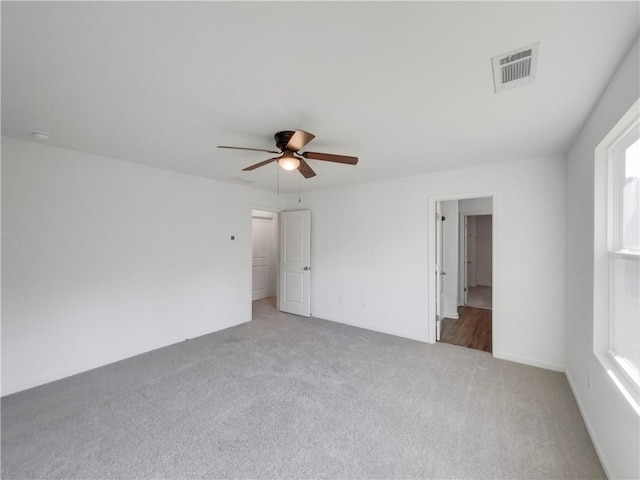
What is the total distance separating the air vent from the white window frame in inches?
26.8

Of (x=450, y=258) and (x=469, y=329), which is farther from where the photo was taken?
(x=450, y=258)

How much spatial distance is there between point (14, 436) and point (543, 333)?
5.04m

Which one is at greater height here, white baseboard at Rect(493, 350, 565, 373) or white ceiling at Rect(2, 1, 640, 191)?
white ceiling at Rect(2, 1, 640, 191)

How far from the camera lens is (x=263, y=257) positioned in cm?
697

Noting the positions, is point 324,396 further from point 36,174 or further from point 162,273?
point 36,174

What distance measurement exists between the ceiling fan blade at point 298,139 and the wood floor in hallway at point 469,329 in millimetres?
3495

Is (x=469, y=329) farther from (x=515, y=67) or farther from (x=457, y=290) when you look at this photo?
(x=515, y=67)

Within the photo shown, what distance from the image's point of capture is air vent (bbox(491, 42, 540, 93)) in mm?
1392

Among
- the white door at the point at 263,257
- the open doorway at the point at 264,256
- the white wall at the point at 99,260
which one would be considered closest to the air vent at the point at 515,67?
the white wall at the point at 99,260

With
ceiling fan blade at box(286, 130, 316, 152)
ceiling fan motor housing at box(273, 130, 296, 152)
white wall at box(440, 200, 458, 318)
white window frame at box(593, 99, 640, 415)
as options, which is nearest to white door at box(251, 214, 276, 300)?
white wall at box(440, 200, 458, 318)

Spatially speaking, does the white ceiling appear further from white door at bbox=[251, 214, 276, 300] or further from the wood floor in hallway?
white door at bbox=[251, 214, 276, 300]

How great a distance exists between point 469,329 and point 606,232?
10.0 feet

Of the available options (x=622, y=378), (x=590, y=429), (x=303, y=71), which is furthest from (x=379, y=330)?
(x=303, y=71)

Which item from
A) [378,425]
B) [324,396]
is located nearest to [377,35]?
Result: [378,425]
